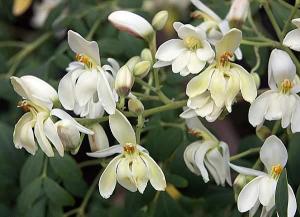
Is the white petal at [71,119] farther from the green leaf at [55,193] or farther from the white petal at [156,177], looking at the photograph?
the green leaf at [55,193]

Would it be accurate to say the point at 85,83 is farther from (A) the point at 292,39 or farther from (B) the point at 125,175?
(A) the point at 292,39

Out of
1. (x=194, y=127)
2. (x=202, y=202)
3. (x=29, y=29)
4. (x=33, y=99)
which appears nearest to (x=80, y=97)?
(x=33, y=99)

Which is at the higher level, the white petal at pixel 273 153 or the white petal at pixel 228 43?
the white petal at pixel 228 43

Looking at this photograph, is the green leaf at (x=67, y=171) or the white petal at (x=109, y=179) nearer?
the white petal at (x=109, y=179)

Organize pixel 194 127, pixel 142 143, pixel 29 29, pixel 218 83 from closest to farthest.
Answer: pixel 218 83, pixel 194 127, pixel 142 143, pixel 29 29

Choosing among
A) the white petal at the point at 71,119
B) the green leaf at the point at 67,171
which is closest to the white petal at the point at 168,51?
the white petal at the point at 71,119

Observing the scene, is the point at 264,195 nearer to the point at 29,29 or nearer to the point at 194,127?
the point at 194,127
